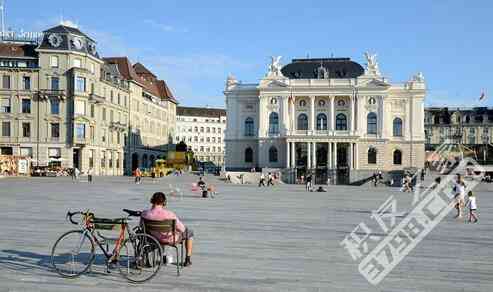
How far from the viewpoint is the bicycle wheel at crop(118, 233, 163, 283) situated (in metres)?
8.60

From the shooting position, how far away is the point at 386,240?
13641 millimetres

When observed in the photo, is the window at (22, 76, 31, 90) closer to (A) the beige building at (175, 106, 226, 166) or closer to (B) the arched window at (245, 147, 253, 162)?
(B) the arched window at (245, 147, 253, 162)

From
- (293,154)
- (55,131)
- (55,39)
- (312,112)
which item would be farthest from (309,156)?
(55,39)

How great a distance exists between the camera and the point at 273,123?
267ft

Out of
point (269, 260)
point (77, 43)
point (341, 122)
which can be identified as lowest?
point (269, 260)

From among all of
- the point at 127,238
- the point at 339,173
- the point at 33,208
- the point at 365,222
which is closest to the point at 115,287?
the point at 127,238

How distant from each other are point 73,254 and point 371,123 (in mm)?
74241

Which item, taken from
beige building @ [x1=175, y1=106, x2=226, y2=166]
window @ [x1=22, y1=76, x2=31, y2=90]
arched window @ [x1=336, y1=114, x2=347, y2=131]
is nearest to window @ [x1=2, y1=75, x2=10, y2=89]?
window @ [x1=22, y1=76, x2=31, y2=90]

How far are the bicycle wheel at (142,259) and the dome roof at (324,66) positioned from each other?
7632 centimetres

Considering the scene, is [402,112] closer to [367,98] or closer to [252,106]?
[367,98]

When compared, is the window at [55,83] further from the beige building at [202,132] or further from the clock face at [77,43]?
the beige building at [202,132]

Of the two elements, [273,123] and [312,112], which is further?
[273,123]

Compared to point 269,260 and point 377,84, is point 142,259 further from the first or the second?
point 377,84

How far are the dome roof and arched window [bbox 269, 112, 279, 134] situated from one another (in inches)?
301
